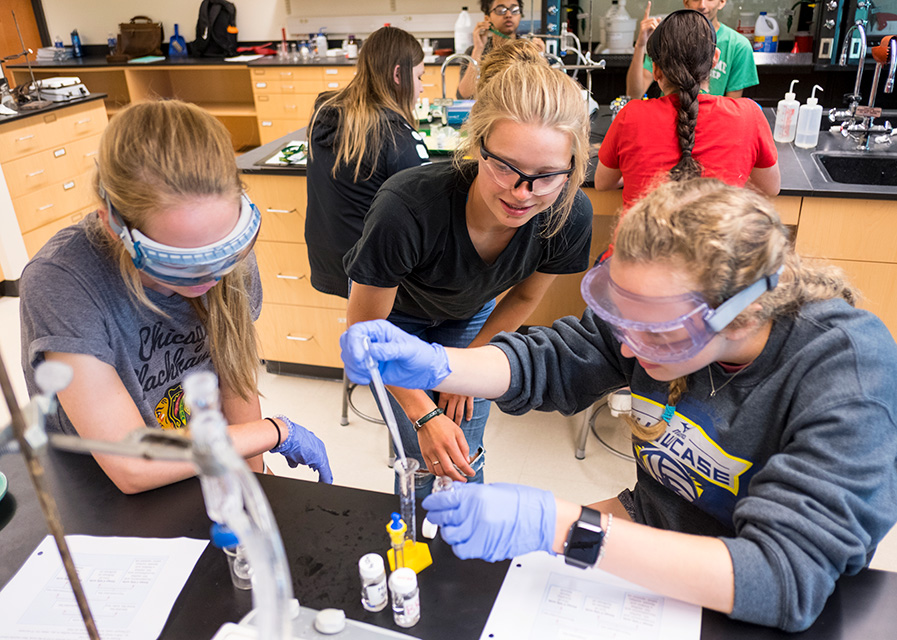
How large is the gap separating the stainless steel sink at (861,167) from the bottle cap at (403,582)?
2380 millimetres

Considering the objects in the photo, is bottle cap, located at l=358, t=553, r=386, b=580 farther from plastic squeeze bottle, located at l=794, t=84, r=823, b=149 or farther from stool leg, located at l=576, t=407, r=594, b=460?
plastic squeeze bottle, located at l=794, t=84, r=823, b=149

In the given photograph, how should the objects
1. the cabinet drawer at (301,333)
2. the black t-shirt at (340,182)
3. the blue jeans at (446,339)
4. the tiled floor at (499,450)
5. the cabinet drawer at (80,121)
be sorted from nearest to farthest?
the blue jeans at (446,339) < the black t-shirt at (340,182) < the tiled floor at (499,450) < the cabinet drawer at (301,333) < the cabinet drawer at (80,121)

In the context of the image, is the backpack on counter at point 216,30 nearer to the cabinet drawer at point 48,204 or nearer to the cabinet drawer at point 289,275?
the cabinet drawer at point 48,204

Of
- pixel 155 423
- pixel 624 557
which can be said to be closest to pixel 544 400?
pixel 624 557

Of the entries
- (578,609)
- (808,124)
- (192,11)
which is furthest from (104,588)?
(192,11)

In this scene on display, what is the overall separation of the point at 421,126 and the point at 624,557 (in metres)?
2.42

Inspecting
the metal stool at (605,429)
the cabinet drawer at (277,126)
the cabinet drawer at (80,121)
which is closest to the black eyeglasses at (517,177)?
the metal stool at (605,429)

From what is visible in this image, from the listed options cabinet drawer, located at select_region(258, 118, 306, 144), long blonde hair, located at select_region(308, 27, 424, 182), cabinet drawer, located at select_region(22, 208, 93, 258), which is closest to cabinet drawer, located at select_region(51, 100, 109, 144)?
cabinet drawer, located at select_region(22, 208, 93, 258)

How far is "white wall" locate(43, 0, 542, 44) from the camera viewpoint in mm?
5562

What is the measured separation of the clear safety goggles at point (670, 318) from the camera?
949mm

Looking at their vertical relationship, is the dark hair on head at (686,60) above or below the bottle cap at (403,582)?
above

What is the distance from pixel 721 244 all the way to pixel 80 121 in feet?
14.1

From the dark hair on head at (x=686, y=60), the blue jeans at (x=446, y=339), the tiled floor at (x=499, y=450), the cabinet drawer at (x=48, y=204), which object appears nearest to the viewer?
the blue jeans at (x=446, y=339)

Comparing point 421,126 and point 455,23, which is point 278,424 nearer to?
point 421,126
